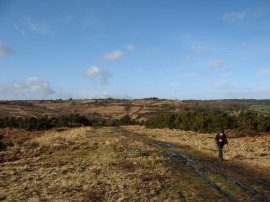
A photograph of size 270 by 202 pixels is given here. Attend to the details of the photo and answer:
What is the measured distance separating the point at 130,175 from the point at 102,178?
1611mm

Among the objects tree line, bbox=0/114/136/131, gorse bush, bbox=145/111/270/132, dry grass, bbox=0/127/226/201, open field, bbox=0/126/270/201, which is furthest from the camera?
tree line, bbox=0/114/136/131

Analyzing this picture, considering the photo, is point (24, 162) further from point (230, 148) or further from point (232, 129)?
point (232, 129)

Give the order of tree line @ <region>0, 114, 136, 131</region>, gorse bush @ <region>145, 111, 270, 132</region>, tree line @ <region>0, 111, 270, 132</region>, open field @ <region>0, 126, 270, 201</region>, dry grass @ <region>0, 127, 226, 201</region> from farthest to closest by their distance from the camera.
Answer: tree line @ <region>0, 114, 136, 131</region> < tree line @ <region>0, 111, 270, 132</region> < gorse bush @ <region>145, 111, 270, 132</region> < open field @ <region>0, 126, 270, 201</region> < dry grass @ <region>0, 127, 226, 201</region>

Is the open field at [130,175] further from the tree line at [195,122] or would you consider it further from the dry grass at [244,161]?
the tree line at [195,122]

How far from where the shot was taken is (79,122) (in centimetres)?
7181

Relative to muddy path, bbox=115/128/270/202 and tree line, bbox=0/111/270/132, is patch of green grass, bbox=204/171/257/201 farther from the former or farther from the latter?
tree line, bbox=0/111/270/132

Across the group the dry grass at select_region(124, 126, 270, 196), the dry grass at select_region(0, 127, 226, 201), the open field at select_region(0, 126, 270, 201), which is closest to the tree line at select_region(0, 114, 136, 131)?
the open field at select_region(0, 126, 270, 201)

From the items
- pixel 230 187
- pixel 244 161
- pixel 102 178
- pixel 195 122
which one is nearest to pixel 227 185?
pixel 230 187

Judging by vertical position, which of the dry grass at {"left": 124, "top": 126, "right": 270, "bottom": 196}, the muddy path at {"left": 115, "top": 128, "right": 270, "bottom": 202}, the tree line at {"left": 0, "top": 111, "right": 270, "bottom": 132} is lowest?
the dry grass at {"left": 124, "top": 126, "right": 270, "bottom": 196}

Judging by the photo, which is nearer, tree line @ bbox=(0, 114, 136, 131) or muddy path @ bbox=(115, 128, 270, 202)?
muddy path @ bbox=(115, 128, 270, 202)

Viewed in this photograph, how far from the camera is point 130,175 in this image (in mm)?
20156

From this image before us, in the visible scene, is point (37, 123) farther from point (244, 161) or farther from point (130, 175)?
point (130, 175)

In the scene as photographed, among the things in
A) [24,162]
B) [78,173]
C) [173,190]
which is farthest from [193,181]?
[24,162]

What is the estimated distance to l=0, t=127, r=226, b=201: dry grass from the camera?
53.2 feet
